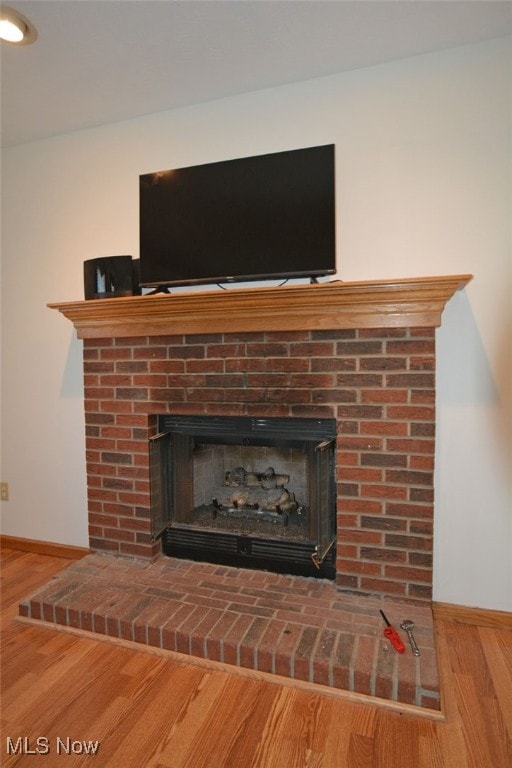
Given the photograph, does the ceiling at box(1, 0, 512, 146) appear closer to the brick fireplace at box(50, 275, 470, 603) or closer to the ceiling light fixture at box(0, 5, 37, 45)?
the ceiling light fixture at box(0, 5, 37, 45)

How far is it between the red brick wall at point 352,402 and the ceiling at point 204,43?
115cm

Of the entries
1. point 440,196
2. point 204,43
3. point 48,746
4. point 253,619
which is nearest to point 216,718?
point 253,619

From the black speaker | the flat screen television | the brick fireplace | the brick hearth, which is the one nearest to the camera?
the brick hearth

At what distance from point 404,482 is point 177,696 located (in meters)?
1.13

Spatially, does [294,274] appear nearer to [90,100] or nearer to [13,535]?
[90,100]

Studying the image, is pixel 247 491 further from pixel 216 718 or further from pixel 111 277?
pixel 111 277

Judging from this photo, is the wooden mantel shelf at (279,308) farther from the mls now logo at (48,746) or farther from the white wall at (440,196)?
the mls now logo at (48,746)

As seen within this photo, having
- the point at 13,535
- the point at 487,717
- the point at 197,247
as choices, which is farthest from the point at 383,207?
the point at 13,535

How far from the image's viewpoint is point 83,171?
2268 mm

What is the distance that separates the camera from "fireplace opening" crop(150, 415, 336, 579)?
1.86m

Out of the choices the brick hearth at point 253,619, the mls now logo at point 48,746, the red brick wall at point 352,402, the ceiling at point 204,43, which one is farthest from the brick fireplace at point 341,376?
the ceiling at point 204,43

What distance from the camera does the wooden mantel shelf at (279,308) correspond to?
5.13ft

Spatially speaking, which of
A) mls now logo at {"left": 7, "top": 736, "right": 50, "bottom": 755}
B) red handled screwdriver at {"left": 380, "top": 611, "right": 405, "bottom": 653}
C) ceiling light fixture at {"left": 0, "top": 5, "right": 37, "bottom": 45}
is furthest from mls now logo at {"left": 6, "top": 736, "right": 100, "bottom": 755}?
ceiling light fixture at {"left": 0, "top": 5, "right": 37, "bottom": 45}

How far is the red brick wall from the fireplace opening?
79mm
